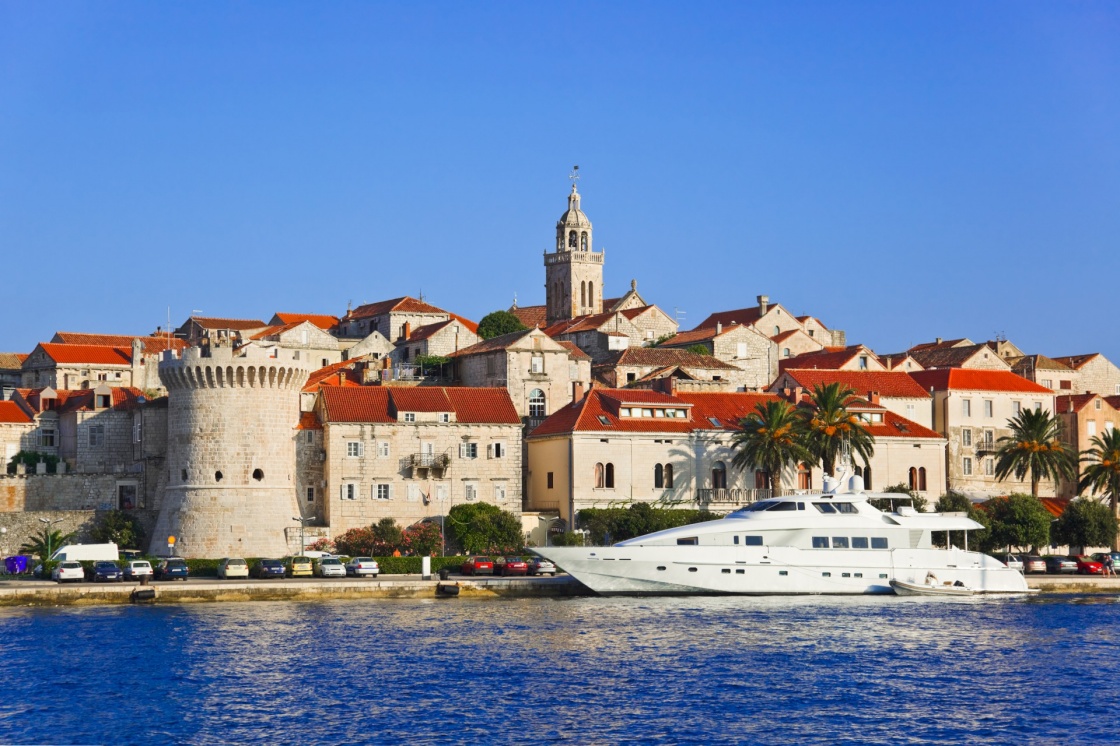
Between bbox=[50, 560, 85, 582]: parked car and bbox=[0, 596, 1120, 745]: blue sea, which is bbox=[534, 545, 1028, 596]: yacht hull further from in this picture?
bbox=[50, 560, 85, 582]: parked car

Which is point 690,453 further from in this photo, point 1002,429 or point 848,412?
point 1002,429

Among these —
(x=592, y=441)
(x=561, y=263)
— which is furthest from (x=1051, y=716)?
(x=561, y=263)

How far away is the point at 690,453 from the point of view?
81625mm

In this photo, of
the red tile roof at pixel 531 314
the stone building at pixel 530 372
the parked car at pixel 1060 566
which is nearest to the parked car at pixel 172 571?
the stone building at pixel 530 372

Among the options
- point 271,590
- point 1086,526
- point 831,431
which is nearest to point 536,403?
point 831,431

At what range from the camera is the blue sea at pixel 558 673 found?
38.9 meters

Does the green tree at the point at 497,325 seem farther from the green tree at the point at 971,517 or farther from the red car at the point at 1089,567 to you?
the red car at the point at 1089,567

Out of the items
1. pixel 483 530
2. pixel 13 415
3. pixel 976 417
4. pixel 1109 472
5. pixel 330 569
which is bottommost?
pixel 330 569

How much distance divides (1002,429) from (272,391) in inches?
1687

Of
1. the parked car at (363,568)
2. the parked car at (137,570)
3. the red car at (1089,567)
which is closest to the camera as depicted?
the parked car at (137,570)

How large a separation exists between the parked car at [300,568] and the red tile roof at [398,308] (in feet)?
170

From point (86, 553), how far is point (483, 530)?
1767 cm

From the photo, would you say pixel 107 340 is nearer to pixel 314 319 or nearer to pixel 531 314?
pixel 314 319

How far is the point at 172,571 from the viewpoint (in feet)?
213
